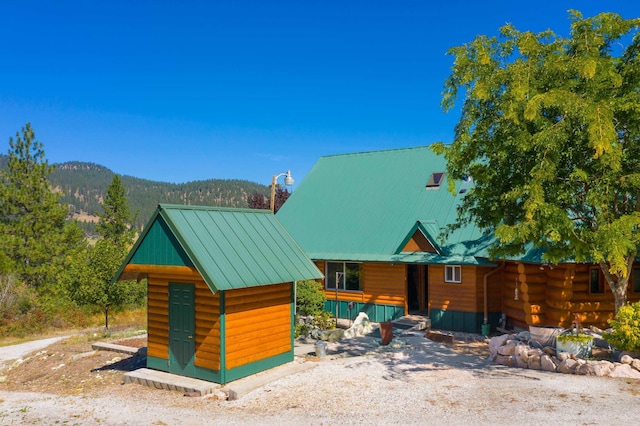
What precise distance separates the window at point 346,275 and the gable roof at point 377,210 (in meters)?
0.69

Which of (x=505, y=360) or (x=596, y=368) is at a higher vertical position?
(x=596, y=368)

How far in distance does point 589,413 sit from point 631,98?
23.5 feet

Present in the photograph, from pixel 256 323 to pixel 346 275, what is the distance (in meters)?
9.85

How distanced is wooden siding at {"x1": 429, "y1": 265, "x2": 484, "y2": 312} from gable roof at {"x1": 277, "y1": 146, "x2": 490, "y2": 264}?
0.70m

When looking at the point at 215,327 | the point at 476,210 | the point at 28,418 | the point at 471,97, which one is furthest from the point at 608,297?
the point at 28,418

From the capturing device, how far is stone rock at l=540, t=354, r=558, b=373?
13098mm

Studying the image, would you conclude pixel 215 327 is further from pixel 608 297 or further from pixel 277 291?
pixel 608 297

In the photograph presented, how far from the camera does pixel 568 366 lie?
41.9ft

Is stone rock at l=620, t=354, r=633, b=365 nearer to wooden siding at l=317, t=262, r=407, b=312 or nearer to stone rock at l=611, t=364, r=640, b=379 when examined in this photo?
stone rock at l=611, t=364, r=640, b=379

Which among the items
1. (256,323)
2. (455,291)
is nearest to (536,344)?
(455,291)

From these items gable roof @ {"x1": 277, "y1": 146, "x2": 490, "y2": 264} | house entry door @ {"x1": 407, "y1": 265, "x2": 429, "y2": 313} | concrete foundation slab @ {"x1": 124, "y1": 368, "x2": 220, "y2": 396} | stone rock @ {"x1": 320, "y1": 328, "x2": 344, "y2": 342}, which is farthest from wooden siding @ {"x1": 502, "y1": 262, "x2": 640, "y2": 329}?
concrete foundation slab @ {"x1": 124, "y1": 368, "x2": 220, "y2": 396}

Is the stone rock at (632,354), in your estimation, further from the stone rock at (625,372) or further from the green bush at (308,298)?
the green bush at (308,298)

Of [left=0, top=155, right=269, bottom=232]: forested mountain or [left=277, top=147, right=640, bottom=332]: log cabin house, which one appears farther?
[left=0, top=155, right=269, bottom=232]: forested mountain

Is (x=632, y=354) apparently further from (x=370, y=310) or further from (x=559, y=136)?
(x=370, y=310)
